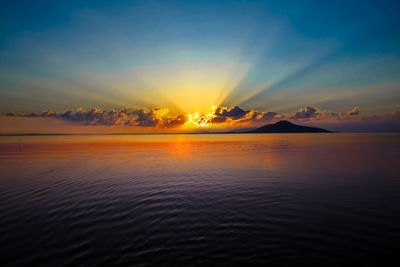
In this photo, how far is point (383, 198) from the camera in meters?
14.2

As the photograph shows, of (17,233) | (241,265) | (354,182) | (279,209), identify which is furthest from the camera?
(354,182)

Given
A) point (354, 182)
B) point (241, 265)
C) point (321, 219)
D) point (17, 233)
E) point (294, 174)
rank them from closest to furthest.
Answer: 1. point (241, 265)
2. point (17, 233)
3. point (321, 219)
4. point (354, 182)
5. point (294, 174)

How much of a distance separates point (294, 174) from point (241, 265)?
18.3 metres

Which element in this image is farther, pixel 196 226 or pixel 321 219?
pixel 321 219

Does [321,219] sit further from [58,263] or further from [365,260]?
[58,263]

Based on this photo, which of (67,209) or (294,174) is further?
(294,174)

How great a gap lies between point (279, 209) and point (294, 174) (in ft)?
39.3

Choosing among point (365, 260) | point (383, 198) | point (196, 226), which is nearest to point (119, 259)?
point (196, 226)

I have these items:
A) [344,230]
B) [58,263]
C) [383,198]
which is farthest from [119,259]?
[383,198]

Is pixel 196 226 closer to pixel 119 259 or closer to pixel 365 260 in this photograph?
pixel 119 259

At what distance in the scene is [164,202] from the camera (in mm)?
13617

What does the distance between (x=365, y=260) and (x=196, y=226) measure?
7.01 m

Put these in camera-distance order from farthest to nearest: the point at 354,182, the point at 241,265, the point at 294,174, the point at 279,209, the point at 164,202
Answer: the point at 294,174, the point at 354,182, the point at 164,202, the point at 279,209, the point at 241,265

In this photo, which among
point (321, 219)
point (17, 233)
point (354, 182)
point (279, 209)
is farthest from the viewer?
point (354, 182)
